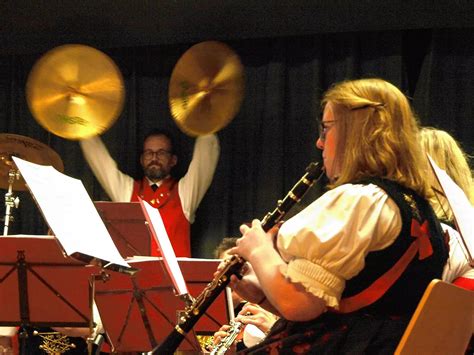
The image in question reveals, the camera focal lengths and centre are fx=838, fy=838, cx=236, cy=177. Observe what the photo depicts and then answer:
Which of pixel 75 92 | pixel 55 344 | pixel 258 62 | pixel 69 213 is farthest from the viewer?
pixel 258 62

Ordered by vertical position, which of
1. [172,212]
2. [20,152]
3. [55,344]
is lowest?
[55,344]

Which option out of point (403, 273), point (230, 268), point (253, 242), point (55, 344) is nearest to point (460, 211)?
point (403, 273)

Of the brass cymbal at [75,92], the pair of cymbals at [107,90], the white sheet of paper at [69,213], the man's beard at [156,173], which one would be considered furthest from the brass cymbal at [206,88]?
the white sheet of paper at [69,213]

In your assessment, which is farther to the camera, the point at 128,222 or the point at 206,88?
the point at 206,88

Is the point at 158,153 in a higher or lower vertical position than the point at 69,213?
higher

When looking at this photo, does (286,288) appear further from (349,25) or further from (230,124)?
(230,124)

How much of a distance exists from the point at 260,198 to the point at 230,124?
2.09 feet

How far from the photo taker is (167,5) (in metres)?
5.96

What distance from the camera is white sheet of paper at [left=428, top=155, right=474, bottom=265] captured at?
1.96 metres

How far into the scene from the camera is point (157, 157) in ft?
20.6

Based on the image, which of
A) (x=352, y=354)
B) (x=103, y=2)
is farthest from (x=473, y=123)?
(x=352, y=354)

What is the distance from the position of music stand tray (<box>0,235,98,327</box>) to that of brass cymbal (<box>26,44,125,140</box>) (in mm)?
2313

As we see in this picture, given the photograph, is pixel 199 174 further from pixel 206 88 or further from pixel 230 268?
pixel 230 268

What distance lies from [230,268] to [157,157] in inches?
149
